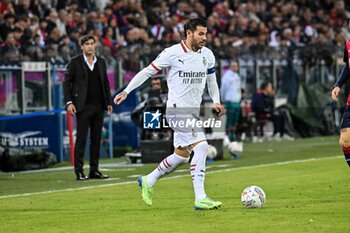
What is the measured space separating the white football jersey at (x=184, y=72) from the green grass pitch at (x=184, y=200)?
4.39ft

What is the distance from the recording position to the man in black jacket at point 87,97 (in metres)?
17.2

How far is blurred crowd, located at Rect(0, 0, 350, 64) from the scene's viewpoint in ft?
73.8

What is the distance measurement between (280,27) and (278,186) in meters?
19.1

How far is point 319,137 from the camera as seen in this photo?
28922 millimetres

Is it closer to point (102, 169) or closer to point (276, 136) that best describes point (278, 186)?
point (102, 169)

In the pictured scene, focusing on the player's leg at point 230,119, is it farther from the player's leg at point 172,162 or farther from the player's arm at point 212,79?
the player's leg at point 172,162

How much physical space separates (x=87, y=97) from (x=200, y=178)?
222 inches

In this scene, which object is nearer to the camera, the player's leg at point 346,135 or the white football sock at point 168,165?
the player's leg at point 346,135

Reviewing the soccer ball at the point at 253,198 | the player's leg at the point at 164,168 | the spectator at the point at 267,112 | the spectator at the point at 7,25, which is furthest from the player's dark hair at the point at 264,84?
the soccer ball at the point at 253,198

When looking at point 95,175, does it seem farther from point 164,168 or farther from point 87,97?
point 164,168

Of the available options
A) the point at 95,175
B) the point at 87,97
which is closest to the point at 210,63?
the point at 87,97

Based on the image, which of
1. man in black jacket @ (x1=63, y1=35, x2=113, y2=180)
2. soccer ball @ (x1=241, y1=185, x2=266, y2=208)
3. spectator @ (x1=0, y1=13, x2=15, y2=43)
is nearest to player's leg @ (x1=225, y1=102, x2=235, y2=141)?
spectator @ (x1=0, y1=13, x2=15, y2=43)

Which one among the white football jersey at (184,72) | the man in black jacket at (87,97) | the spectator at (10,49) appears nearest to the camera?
the white football jersey at (184,72)

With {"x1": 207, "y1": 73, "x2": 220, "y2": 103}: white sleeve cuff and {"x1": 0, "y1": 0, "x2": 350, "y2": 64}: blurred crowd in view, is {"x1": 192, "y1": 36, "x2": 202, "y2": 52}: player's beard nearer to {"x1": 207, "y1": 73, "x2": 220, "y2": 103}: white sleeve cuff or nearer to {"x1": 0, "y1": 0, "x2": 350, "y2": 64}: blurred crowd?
{"x1": 207, "y1": 73, "x2": 220, "y2": 103}: white sleeve cuff
